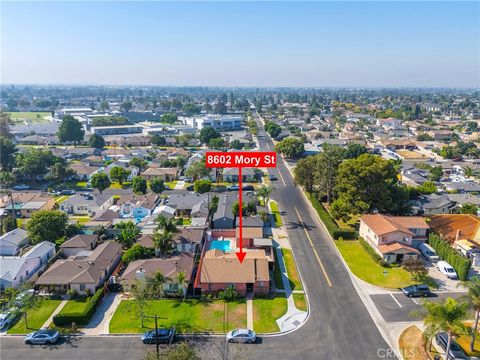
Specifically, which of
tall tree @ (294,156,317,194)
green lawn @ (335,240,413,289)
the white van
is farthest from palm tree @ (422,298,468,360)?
tall tree @ (294,156,317,194)

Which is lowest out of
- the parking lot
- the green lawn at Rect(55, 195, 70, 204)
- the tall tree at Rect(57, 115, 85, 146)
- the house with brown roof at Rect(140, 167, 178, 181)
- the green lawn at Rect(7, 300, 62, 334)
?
the green lawn at Rect(7, 300, 62, 334)

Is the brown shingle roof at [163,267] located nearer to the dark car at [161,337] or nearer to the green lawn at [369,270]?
the dark car at [161,337]

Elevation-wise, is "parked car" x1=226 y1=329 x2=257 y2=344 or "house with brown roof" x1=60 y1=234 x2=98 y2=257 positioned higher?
"house with brown roof" x1=60 y1=234 x2=98 y2=257

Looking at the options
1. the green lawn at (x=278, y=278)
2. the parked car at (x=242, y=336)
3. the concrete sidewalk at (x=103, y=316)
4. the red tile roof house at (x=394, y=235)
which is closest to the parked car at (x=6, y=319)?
the concrete sidewalk at (x=103, y=316)

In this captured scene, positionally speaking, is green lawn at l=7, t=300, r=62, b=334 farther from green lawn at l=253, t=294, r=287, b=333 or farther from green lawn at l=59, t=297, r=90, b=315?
green lawn at l=253, t=294, r=287, b=333

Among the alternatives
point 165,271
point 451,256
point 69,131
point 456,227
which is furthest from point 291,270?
point 69,131

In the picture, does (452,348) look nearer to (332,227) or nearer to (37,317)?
(332,227)

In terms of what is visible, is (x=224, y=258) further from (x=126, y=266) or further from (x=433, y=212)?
(x=433, y=212)
